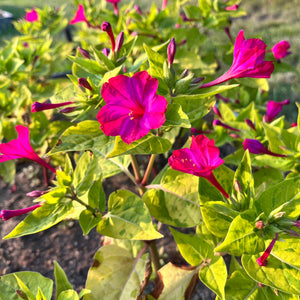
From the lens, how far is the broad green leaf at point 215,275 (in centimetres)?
95

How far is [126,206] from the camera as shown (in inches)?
44.6

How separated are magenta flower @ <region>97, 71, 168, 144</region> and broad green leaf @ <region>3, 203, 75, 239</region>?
14.7 inches

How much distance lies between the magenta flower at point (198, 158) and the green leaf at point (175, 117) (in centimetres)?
6

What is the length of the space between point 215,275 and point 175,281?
0.70 feet

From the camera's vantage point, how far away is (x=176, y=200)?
1.16m

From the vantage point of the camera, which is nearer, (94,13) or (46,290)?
(46,290)

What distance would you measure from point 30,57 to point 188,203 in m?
1.44

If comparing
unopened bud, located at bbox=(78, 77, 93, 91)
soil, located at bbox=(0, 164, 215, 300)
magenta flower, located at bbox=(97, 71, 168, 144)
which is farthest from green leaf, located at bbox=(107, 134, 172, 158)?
soil, located at bbox=(0, 164, 215, 300)

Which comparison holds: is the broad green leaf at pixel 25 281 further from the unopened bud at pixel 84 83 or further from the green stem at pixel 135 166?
the unopened bud at pixel 84 83

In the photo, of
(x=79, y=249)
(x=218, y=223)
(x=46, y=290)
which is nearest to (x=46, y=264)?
(x=79, y=249)

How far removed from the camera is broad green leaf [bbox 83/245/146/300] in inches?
46.9

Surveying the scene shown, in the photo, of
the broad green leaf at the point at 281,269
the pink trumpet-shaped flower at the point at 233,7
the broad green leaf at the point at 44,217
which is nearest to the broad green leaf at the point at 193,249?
the broad green leaf at the point at 281,269

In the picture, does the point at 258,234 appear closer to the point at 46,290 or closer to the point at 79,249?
the point at 46,290

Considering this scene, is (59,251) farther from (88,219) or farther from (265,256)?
(265,256)
